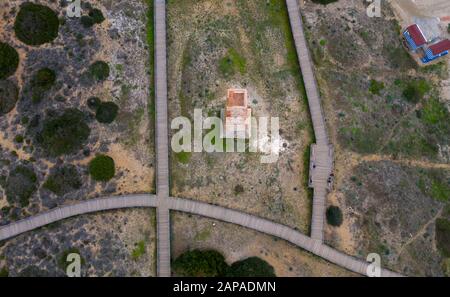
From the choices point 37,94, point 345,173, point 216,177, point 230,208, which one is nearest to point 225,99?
point 216,177

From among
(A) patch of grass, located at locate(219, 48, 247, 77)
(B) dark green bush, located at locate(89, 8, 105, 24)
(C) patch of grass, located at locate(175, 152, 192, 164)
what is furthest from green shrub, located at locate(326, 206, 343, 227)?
(B) dark green bush, located at locate(89, 8, 105, 24)

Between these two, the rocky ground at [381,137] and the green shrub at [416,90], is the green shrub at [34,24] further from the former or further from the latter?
the green shrub at [416,90]

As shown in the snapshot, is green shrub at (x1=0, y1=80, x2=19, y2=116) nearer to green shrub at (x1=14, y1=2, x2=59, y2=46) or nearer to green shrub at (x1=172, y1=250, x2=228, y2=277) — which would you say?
green shrub at (x1=14, y1=2, x2=59, y2=46)

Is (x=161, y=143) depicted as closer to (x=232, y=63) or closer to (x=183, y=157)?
(x=183, y=157)

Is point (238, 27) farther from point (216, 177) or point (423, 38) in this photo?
point (423, 38)

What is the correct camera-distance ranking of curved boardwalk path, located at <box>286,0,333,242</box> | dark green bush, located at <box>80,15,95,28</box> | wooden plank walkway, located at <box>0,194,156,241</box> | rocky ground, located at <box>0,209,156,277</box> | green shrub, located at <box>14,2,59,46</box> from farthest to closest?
1. dark green bush, located at <box>80,15,95,28</box>
2. curved boardwalk path, located at <box>286,0,333,242</box>
3. green shrub, located at <box>14,2,59,46</box>
4. wooden plank walkway, located at <box>0,194,156,241</box>
5. rocky ground, located at <box>0,209,156,277</box>
